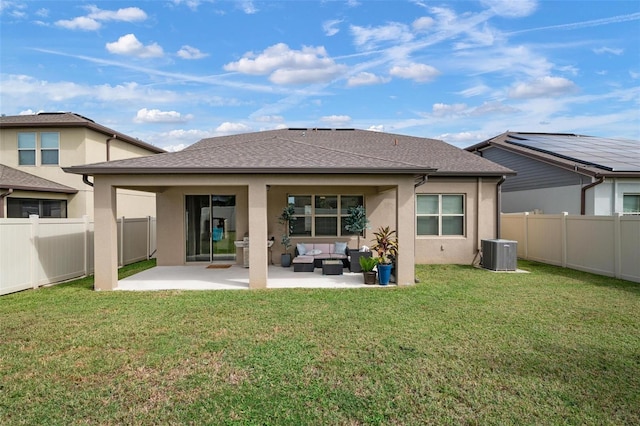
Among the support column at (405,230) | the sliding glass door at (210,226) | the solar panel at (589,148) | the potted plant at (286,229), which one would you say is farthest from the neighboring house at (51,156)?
the solar panel at (589,148)

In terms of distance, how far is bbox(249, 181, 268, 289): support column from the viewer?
8.63 metres

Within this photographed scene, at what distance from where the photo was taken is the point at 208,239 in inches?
494

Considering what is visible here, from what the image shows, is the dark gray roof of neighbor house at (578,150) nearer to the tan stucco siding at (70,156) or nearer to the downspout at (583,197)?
the downspout at (583,197)

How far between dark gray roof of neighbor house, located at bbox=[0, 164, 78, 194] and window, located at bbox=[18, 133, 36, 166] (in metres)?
0.55

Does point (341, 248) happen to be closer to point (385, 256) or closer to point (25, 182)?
Result: point (385, 256)

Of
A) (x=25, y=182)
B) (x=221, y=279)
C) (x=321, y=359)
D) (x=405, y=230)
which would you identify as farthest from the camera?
(x=25, y=182)

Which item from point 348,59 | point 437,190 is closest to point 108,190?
point 437,190

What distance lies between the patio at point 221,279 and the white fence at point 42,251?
161cm

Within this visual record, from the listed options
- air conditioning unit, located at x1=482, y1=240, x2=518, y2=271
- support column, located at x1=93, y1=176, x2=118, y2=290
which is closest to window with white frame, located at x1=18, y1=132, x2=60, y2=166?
support column, located at x1=93, y1=176, x2=118, y2=290

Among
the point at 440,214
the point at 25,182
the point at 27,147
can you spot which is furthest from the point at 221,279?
the point at 27,147

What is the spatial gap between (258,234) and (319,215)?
3991 millimetres

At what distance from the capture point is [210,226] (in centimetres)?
1248

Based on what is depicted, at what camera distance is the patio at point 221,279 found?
891 cm

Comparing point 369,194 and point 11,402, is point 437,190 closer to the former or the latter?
point 369,194
